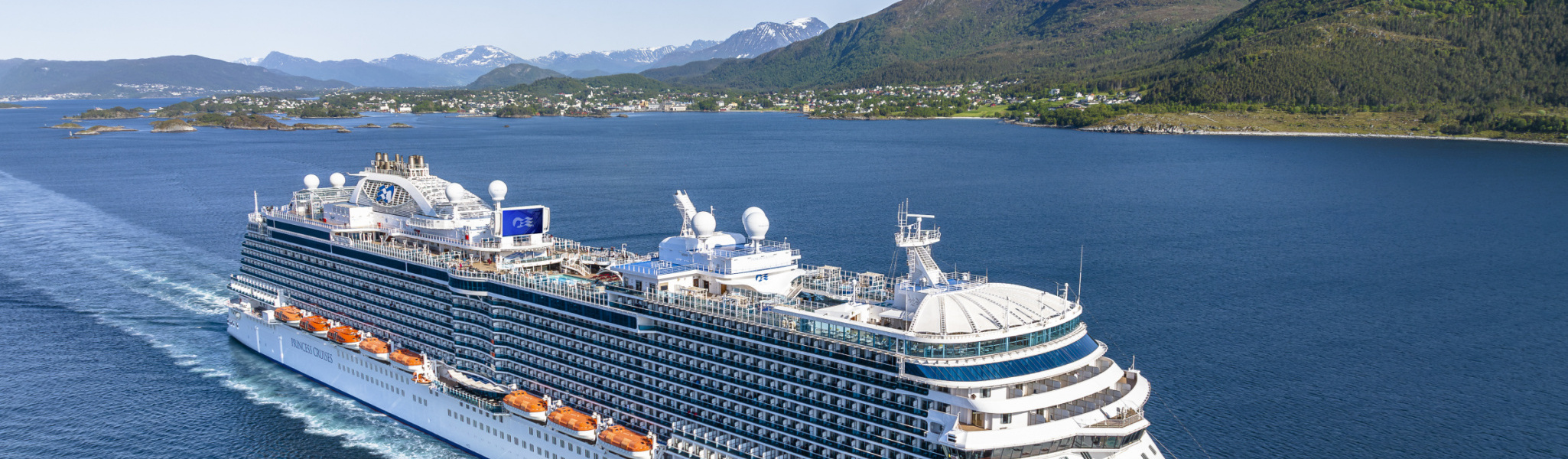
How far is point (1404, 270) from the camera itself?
6247 centimetres

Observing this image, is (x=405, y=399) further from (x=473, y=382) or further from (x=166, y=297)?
(x=166, y=297)

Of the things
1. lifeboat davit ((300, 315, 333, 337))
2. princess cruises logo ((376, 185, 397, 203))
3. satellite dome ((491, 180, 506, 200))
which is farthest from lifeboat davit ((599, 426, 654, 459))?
princess cruises logo ((376, 185, 397, 203))

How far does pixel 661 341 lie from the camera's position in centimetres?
3067

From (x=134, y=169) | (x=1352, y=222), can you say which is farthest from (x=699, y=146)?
(x=1352, y=222)

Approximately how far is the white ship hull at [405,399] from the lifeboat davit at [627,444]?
0.54 m

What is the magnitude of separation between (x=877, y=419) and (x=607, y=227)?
5049 cm

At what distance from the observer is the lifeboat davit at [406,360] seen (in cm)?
3747

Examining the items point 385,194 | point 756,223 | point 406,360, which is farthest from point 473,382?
point 385,194

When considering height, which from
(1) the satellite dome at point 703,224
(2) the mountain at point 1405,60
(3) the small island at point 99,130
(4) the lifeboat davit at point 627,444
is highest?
(2) the mountain at point 1405,60

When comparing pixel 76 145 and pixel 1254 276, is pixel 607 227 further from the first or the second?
pixel 76 145

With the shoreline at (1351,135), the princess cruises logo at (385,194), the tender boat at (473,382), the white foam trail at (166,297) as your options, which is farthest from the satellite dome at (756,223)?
the shoreline at (1351,135)

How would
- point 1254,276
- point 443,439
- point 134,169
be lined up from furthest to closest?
point 134,169 → point 1254,276 → point 443,439

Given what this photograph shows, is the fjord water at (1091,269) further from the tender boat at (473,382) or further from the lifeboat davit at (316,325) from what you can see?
the lifeboat davit at (316,325)

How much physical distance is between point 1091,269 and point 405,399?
40314 millimetres
